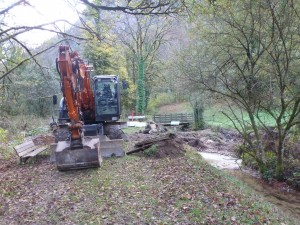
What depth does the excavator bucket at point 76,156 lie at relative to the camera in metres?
9.18

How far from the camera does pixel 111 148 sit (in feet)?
38.2

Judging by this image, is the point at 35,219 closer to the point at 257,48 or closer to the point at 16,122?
the point at 257,48

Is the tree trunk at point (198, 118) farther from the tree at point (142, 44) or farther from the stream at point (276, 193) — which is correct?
the stream at point (276, 193)

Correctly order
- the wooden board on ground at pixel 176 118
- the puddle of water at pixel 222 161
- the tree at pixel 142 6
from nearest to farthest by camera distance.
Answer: the tree at pixel 142 6, the puddle of water at pixel 222 161, the wooden board on ground at pixel 176 118

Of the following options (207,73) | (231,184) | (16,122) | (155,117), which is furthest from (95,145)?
(155,117)

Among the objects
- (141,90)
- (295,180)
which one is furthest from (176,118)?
(295,180)

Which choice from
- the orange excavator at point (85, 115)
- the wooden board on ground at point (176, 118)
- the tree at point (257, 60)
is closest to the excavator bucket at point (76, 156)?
the orange excavator at point (85, 115)

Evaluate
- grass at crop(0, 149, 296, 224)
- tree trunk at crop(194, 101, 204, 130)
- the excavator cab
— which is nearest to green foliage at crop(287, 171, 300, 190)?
grass at crop(0, 149, 296, 224)

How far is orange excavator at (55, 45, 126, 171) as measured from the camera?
30.1 feet

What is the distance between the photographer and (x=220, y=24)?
11812mm

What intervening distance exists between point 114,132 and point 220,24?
591 cm

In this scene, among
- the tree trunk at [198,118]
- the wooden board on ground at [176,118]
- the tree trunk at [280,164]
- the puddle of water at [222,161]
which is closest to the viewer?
the tree trunk at [280,164]

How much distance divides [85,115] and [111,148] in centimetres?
283

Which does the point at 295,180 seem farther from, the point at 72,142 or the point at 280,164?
the point at 72,142
